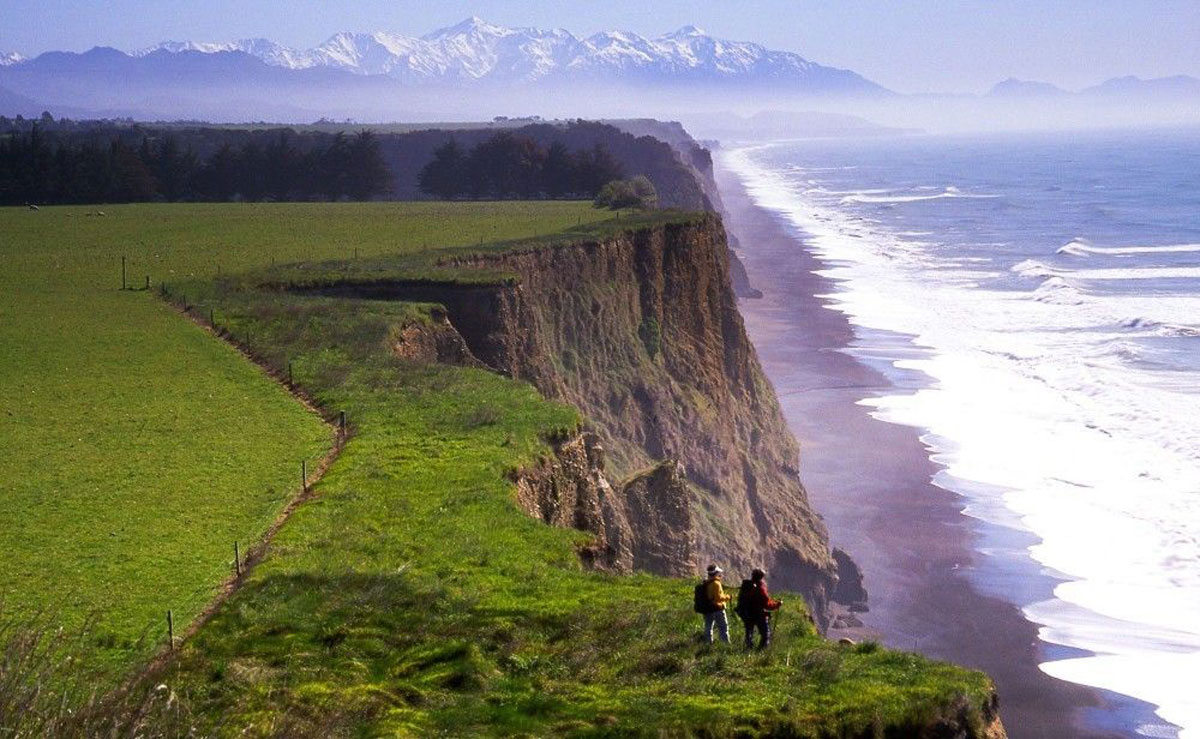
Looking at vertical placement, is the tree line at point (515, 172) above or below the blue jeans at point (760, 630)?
above

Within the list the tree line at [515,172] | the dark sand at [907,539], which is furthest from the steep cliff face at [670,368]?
the tree line at [515,172]

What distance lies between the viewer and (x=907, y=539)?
142ft

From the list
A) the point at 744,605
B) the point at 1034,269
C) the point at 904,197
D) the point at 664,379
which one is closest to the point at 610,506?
the point at 744,605

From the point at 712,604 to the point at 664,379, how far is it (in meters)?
30.0

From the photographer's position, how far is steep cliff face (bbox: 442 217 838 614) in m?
38.2

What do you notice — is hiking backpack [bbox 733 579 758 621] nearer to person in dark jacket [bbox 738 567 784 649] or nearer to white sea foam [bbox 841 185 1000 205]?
person in dark jacket [bbox 738 567 784 649]

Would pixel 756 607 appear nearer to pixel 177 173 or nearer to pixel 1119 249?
pixel 177 173

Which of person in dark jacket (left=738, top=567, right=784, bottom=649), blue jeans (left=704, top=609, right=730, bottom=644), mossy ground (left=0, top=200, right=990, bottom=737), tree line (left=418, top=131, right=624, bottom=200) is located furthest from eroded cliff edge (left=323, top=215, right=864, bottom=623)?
tree line (left=418, top=131, right=624, bottom=200)

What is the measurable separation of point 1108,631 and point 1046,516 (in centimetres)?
918

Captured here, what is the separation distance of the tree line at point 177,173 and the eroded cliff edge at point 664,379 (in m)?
53.3

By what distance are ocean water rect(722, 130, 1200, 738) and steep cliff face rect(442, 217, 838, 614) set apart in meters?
6.15

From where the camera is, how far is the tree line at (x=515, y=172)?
100m

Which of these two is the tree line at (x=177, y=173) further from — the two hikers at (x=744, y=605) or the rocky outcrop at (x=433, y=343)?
the two hikers at (x=744, y=605)

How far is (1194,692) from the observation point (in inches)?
1162
